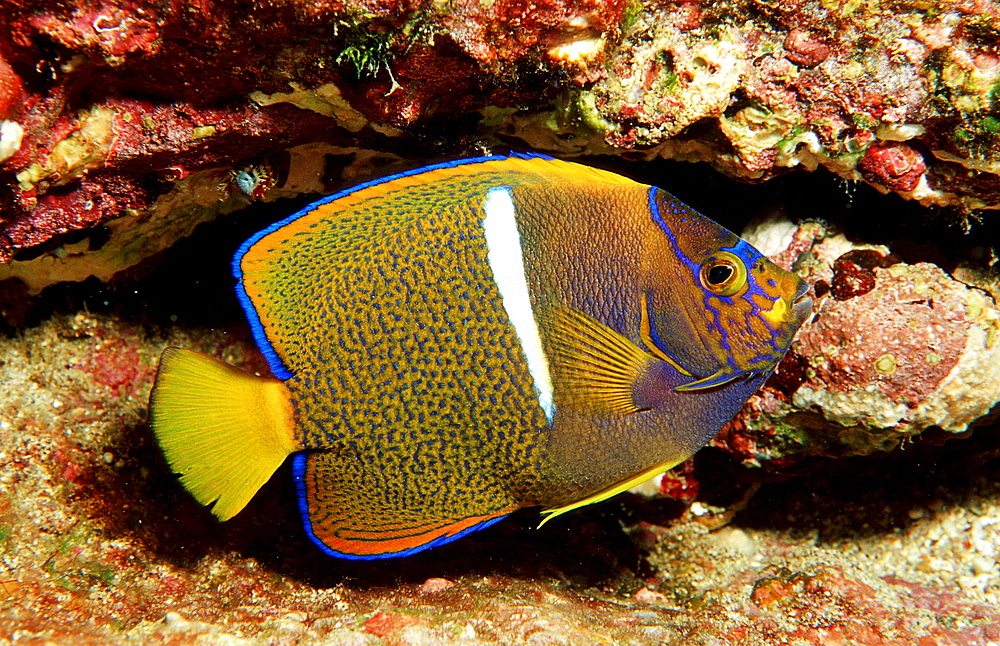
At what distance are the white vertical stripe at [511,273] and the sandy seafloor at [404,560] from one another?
0.92 meters

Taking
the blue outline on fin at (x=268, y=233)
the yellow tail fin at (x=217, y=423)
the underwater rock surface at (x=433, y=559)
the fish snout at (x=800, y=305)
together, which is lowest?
the underwater rock surface at (x=433, y=559)

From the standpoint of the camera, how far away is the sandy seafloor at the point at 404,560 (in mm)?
1890

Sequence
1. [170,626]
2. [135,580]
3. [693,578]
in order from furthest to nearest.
Answer: 1. [693,578]
2. [135,580]
3. [170,626]

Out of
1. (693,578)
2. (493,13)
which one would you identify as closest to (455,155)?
(493,13)

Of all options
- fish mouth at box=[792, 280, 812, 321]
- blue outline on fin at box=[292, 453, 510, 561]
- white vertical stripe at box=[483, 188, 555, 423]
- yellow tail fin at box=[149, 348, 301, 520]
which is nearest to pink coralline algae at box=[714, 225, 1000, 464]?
fish mouth at box=[792, 280, 812, 321]

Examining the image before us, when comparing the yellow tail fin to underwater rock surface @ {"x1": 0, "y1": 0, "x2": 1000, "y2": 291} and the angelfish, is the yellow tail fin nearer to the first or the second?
the angelfish

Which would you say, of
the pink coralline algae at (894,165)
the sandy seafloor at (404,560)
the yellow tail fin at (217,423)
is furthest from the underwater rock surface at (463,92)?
the sandy seafloor at (404,560)

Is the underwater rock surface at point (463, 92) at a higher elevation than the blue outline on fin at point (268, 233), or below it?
higher

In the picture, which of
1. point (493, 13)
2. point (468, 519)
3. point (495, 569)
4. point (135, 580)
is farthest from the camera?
point (495, 569)

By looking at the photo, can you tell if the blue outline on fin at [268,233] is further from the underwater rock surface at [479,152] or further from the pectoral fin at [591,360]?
the pectoral fin at [591,360]

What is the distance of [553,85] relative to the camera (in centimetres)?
180

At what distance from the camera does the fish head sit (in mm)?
1676

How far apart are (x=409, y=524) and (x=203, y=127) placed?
133cm

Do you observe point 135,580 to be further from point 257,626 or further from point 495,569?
point 495,569
